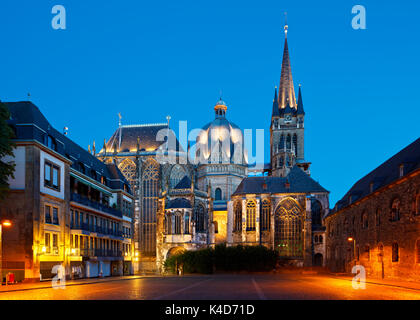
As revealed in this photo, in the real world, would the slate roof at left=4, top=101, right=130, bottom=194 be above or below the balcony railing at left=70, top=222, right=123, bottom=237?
above

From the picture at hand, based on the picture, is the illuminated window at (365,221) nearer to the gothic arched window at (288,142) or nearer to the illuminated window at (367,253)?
the illuminated window at (367,253)

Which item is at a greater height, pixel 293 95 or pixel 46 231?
pixel 293 95

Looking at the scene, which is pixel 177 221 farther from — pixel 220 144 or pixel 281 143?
pixel 281 143

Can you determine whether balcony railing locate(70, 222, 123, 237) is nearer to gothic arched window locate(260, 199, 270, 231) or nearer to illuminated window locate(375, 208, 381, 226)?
gothic arched window locate(260, 199, 270, 231)

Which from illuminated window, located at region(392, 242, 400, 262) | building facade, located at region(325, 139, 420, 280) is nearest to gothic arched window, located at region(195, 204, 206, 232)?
building facade, located at region(325, 139, 420, 280)

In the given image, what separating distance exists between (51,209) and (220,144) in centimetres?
5923

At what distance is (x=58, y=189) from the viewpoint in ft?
127

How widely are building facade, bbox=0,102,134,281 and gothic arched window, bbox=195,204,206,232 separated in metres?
23.7

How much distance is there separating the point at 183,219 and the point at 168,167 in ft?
44.9

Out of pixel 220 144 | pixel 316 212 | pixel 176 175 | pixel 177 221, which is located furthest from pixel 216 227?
pixel 316 212

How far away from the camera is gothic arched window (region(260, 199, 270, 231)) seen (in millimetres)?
72688

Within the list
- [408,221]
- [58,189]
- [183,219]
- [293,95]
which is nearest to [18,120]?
[58,189]
